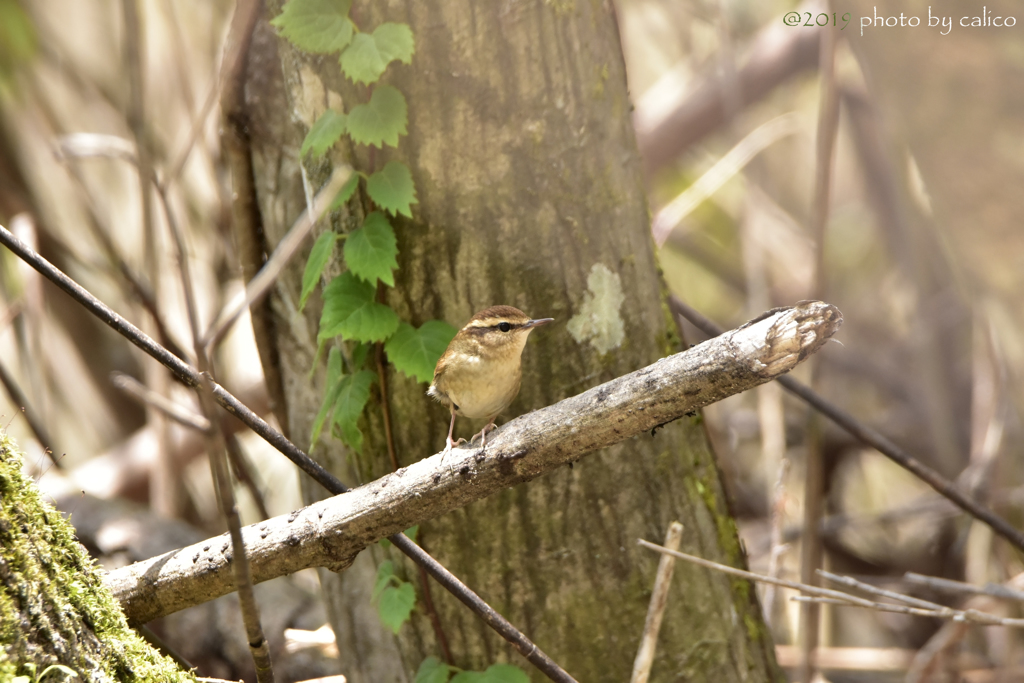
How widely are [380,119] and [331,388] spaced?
2.54 feet

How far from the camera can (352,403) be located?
2.13 m

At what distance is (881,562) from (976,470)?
48.5 inches

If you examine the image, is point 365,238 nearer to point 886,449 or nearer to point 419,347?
point 419,347

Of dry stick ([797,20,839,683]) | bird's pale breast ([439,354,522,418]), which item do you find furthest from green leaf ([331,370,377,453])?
dry stick ([797,20,839,683])

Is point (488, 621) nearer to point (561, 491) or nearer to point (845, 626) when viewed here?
point (561, 491)

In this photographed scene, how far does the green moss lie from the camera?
1.41 metres

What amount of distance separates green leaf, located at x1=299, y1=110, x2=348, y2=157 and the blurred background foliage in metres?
0.64

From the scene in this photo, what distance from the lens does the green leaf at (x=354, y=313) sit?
205 cm

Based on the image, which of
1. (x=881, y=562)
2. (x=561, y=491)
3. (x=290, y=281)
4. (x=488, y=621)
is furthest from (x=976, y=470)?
(x=290, y=281)

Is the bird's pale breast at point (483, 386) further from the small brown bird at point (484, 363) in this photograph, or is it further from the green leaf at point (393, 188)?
the green leaf at point (393, 188)

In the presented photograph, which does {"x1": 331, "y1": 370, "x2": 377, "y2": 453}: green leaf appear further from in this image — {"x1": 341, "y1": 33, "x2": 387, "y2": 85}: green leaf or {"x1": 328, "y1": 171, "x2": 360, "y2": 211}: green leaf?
{"x1": 341, "y1": 33, "x2": 387, "y2": 85}: green leaf

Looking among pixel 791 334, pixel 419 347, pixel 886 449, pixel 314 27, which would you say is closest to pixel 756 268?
pixel 886 449

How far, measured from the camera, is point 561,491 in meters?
2.26

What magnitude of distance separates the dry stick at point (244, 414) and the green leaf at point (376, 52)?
82cm
